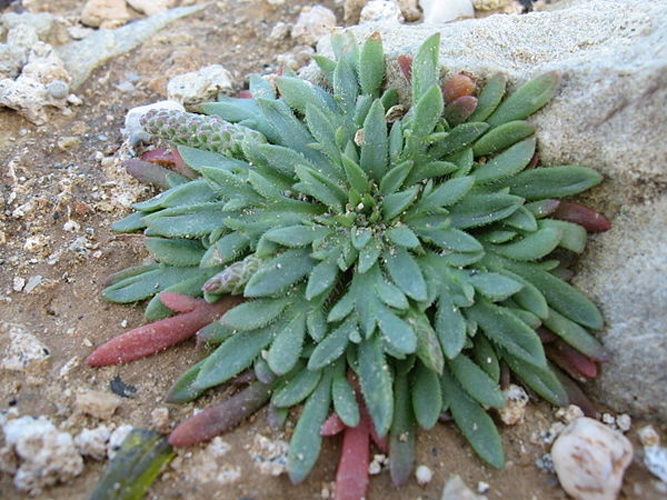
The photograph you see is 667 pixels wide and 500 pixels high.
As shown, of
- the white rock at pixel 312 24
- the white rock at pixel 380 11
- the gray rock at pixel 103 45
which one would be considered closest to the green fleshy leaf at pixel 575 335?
the white rock at pixel 380 11

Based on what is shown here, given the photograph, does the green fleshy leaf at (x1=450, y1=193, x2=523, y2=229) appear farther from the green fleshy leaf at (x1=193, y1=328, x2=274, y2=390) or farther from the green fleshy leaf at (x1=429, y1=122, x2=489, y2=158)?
the green fleshy leaf at (x1=193, y1=328, x2=274, y2=390)

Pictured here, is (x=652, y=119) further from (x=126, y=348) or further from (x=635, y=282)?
(x=126, y=348)

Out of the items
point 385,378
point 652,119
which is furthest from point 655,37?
point 385,378

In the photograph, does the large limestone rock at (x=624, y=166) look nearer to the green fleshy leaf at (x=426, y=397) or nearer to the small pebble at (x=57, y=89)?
the green fleshy leaf at (x=426, y=397)

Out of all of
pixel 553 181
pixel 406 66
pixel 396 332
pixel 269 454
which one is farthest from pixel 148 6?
pixel 269 454

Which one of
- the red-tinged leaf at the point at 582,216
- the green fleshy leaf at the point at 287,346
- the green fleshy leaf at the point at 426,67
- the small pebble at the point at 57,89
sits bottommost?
the green fleshy leaf at the point at 287,346

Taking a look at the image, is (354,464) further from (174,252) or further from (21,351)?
(21,351)
